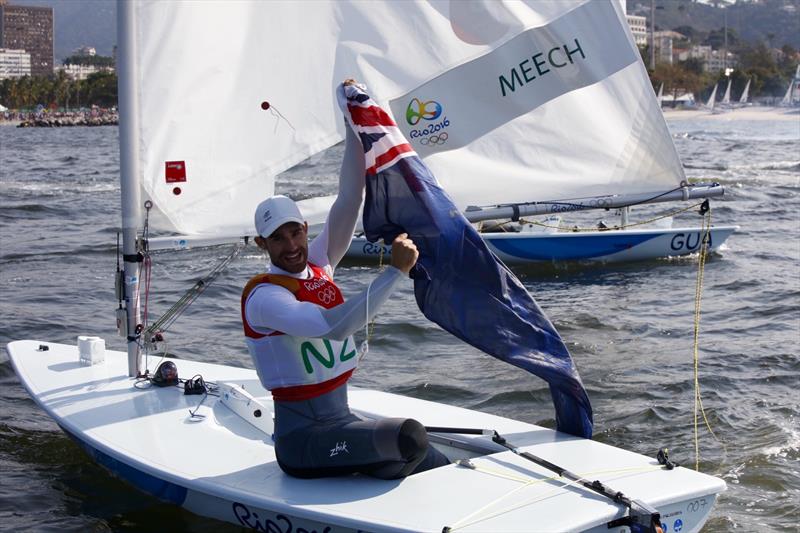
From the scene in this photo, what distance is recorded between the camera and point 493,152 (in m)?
6.07

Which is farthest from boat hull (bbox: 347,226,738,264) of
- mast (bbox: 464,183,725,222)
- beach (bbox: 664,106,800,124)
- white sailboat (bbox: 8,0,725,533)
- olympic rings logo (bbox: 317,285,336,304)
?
beach (bbox: 664,106,800,124)

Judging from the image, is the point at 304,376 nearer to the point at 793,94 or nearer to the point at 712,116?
the point at 712,116

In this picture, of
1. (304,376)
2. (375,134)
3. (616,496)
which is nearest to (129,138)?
(375,134)

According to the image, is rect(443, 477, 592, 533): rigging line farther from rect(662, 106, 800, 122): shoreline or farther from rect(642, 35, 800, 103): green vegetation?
rect(642, 35, 800, 103): green vegetation

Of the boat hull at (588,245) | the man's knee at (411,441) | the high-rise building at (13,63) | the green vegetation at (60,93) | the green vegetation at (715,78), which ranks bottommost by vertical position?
the boat hull at (588,245)

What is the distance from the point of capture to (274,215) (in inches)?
156

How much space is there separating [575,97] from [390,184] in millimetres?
1934

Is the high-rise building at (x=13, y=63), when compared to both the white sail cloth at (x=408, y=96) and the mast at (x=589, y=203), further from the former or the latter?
the mast at (x=589, y=203)

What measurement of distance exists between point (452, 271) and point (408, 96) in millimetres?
1728

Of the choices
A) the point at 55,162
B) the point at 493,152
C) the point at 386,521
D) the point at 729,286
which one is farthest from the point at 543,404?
the point at 55,162

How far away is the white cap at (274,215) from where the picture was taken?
13.0ft

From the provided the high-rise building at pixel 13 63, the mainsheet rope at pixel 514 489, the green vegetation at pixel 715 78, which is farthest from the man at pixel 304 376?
the high-rise building at pixel 13 63

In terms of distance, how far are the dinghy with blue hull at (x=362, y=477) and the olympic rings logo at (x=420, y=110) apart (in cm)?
150

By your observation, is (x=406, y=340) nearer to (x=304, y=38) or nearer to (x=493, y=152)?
(x=493, y=152)
